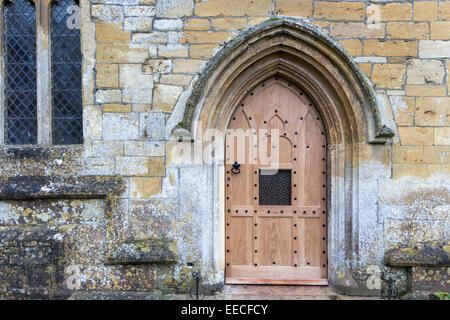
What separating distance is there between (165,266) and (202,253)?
40cm

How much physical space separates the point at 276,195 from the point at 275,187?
0.30 feet

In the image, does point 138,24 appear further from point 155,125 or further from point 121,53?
point 155,125

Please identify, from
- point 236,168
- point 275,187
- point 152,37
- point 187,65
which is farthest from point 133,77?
point 275,187

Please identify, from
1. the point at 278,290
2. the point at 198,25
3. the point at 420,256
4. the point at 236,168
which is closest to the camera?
the point at 420,256

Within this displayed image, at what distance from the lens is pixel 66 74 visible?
10.6ft

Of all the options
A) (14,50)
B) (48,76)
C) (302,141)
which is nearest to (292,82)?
(302,141)

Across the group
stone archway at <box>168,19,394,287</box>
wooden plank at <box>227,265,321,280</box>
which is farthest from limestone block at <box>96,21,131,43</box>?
wooden plank at <box>227,265,321,280</box>

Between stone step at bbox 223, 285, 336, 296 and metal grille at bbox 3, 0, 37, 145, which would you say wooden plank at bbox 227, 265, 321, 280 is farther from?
metal grille at bbox 3, 0, 37, 145

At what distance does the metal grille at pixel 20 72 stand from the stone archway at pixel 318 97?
1648 millimetres

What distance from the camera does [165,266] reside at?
3.00 meters

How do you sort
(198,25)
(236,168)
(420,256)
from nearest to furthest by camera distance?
(420,256) → (198,25) → (236,168)

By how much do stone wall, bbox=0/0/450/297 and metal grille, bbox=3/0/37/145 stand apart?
313 millimetres

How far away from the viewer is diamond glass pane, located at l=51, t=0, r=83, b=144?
320 centimetres
